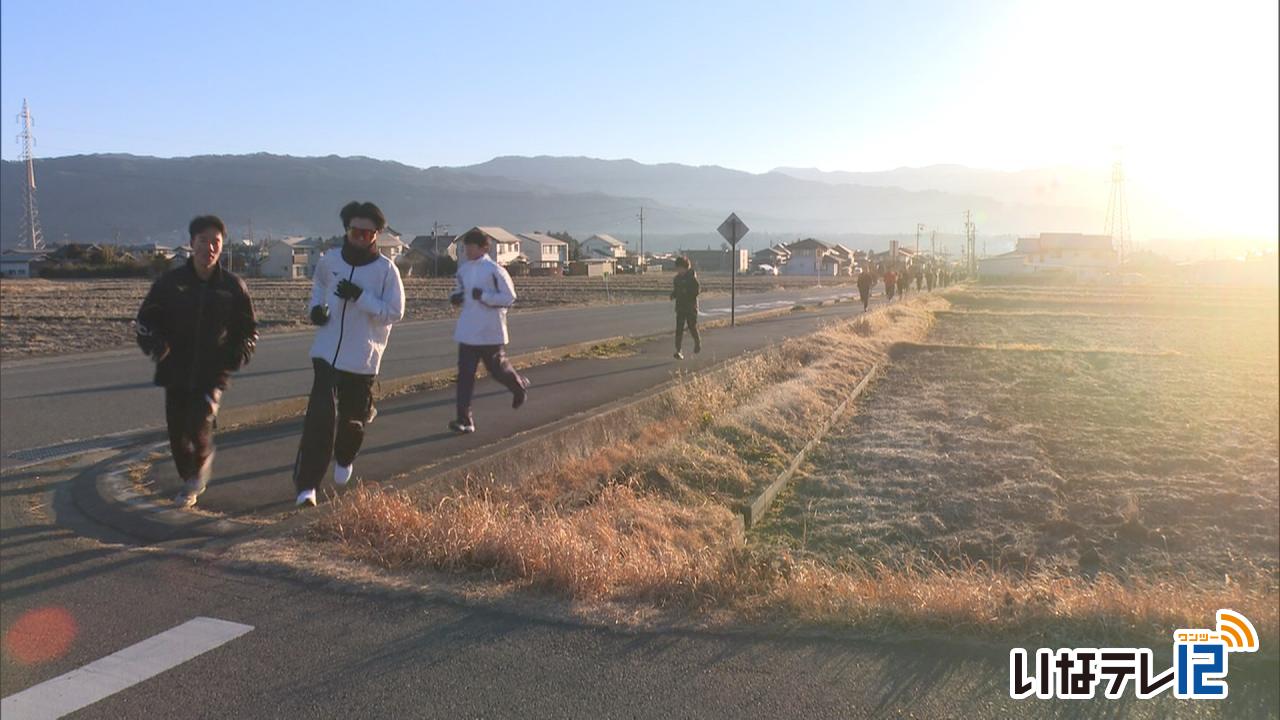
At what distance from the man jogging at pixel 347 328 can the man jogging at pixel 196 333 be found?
1.36ft

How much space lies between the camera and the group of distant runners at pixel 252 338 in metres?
4.76

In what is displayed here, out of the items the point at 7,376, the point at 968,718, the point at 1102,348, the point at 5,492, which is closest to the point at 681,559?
the point at 968,718

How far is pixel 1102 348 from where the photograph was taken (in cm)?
2519

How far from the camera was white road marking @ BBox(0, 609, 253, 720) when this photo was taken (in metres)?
3.22

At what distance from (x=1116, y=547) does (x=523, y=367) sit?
8.56 metres

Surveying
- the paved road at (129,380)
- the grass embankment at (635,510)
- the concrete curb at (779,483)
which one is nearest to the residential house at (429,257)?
the paved road at (129,380)

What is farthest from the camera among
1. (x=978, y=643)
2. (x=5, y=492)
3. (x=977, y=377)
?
(x=977, y=377)

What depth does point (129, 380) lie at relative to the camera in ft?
41.8

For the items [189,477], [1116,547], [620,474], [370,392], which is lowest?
[1116,547]

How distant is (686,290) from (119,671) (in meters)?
11.6

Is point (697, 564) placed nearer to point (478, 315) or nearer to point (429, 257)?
point (478, 315)

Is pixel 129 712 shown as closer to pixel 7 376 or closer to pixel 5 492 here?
pixel 5 492

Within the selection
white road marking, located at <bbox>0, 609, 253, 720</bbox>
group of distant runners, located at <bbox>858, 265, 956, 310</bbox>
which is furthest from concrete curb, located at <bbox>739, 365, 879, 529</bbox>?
group of distant runners, located at <bbox>858, 265, 956, 310</bbox>

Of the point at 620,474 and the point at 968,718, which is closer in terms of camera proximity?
the point at 968,718
